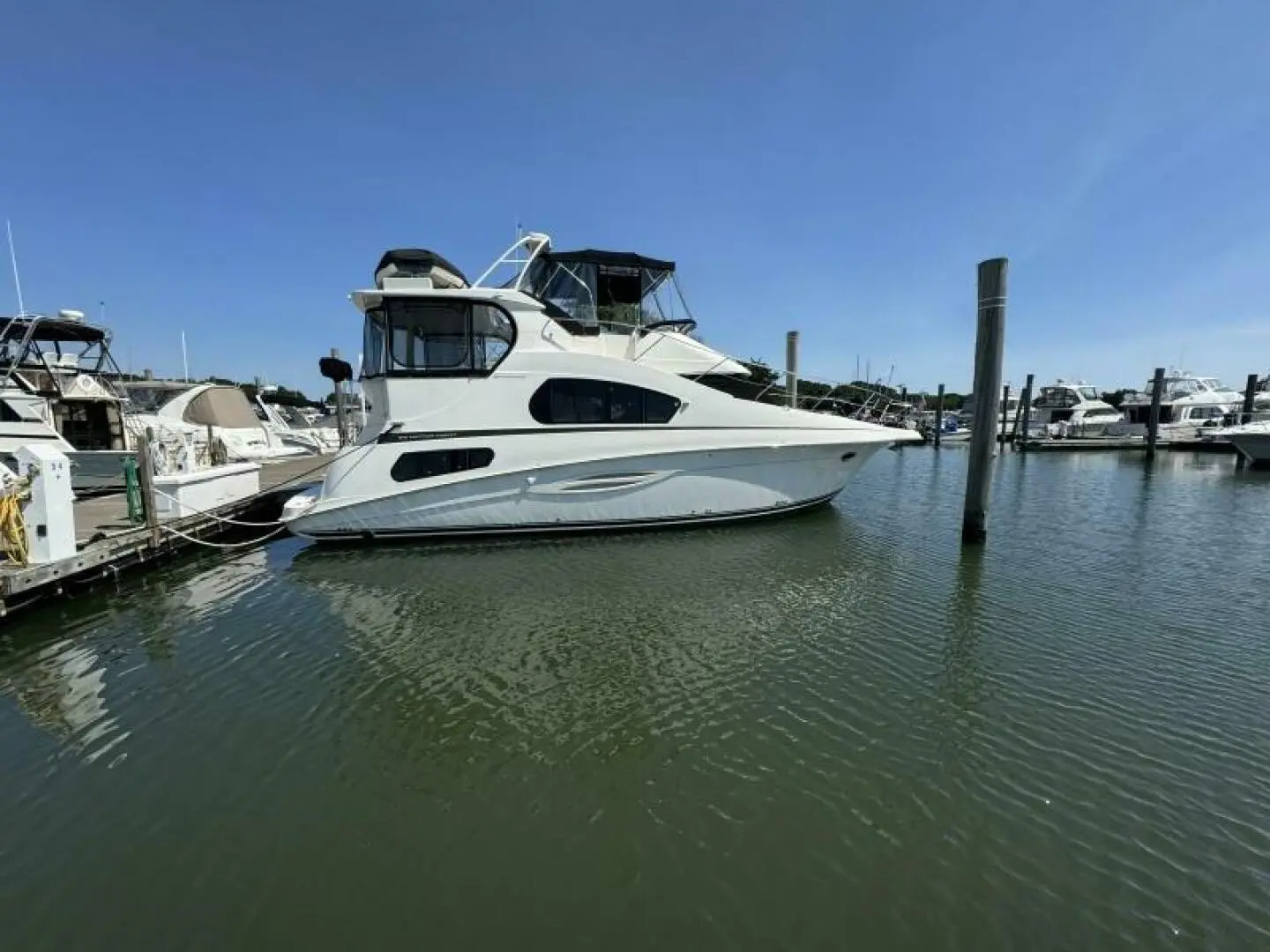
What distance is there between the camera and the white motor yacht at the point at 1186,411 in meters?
36.7

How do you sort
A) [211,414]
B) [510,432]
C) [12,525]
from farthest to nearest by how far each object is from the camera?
[211,414] → [510,432] → [12,525]

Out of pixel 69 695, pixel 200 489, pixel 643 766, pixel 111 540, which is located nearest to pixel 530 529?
pixel 111 540

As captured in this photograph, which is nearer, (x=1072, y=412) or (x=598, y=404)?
(x=598, y=404)

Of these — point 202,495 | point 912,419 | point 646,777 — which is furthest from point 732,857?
point 912,419

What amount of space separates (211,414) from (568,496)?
1984cm

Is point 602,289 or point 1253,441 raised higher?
point 602,289

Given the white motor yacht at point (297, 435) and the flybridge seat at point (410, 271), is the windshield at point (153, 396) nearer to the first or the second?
the white motor yacht at point (297, 435)

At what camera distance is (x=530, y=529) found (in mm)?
11539

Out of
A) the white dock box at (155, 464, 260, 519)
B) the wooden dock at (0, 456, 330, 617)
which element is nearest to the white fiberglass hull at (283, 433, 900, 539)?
the wooden dock at (0, 456, 330, 617)

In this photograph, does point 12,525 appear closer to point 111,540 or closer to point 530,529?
point 111,540

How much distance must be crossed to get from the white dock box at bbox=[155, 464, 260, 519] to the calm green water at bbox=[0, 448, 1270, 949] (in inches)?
112

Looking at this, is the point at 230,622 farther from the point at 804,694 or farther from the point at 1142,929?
the point at 1142,929

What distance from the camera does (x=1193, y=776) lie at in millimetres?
4266

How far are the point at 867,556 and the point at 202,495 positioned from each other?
1241 centimetres
